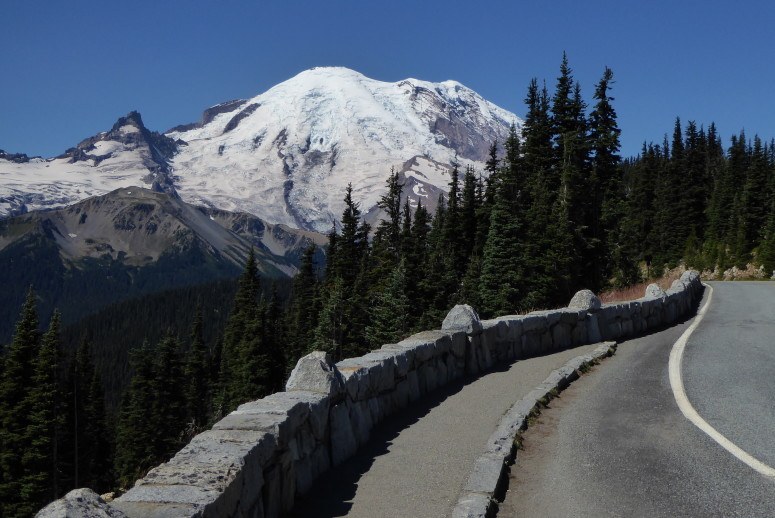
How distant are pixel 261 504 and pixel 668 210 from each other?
9354cm

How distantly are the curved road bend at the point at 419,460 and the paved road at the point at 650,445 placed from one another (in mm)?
618

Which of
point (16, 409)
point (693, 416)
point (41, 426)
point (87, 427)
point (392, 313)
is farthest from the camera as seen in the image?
point (87, 427)

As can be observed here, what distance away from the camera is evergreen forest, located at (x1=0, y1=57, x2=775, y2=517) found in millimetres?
45156

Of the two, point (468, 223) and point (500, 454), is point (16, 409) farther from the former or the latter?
point (500, 454)

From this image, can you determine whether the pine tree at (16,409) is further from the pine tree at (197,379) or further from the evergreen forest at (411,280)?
the pine tree at (197,379)

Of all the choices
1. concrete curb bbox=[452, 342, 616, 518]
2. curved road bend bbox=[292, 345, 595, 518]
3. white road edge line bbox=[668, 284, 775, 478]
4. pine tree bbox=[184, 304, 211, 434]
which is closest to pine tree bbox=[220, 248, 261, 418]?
pine tree bbox=[184, 304, 211, 434]

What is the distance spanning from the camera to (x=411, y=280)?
53750 millimetres

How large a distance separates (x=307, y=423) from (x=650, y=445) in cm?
409

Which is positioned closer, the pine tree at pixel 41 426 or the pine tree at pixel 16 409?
the pine tree at pixel 16 409

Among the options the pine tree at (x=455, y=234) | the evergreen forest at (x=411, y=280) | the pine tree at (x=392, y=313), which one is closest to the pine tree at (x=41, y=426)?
the evergreen forest at (x=411, y=280)

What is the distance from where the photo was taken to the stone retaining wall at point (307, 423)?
4282 mm

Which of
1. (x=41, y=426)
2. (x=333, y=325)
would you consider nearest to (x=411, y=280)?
(x=333, y=325)

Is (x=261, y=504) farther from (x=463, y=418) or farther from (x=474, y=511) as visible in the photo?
(x=463, y=418)

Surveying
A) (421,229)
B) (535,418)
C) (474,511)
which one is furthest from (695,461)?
(421,229)
